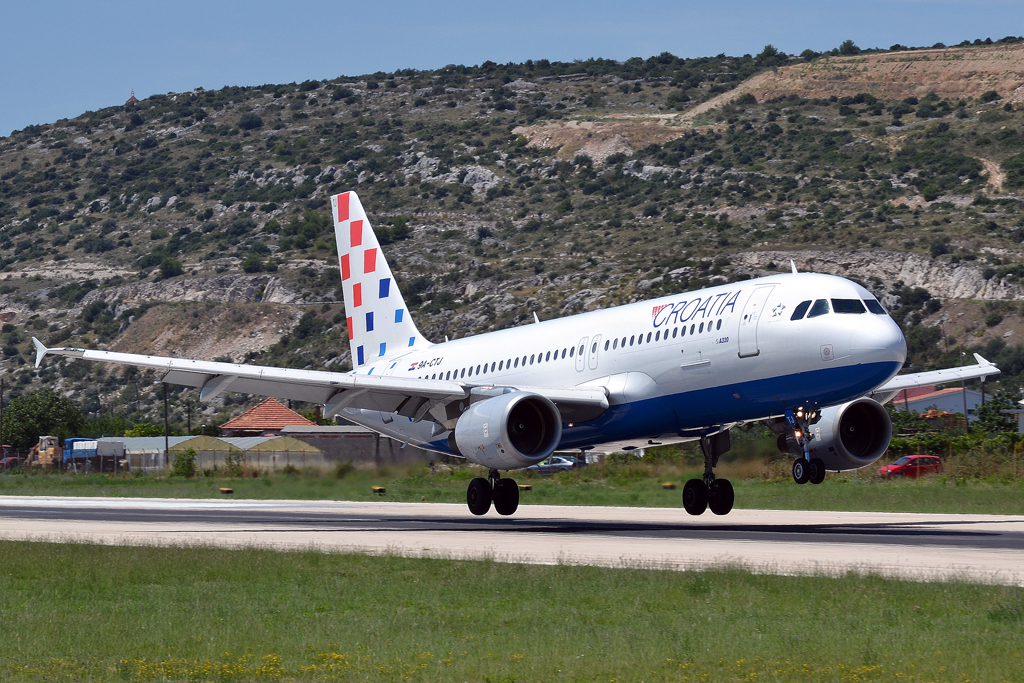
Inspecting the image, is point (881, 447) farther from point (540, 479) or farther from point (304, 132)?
Answer: point (304, 132)

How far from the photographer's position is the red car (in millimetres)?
48969

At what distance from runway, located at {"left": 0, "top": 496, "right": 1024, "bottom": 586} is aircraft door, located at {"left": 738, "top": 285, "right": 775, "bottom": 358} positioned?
3929 mm

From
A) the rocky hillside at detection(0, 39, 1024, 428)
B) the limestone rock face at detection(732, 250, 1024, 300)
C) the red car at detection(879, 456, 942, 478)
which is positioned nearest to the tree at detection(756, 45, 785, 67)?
the rocky hillside at detection(0, 39, 1024, 428)

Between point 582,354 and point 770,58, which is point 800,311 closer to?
point 582,354

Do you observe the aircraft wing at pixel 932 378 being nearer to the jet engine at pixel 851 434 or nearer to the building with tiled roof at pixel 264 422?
the jet engine at pixel 851 434

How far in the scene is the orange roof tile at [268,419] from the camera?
102 metres

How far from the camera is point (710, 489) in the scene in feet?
102

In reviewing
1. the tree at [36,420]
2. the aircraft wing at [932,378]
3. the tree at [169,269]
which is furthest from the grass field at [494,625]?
the tree at [169,269]

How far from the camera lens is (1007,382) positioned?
3642 inches

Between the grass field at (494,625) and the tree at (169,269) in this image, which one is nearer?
the grass field at (494,625)

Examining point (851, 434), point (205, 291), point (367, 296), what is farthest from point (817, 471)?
point (205, 291)

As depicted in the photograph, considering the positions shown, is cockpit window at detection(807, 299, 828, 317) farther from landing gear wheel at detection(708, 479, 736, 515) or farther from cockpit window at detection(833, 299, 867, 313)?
landing gear wheel at detection(708, 479, 736, 515)

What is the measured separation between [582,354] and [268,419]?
7596 centimetres

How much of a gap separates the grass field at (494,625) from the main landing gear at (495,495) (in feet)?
42.5
